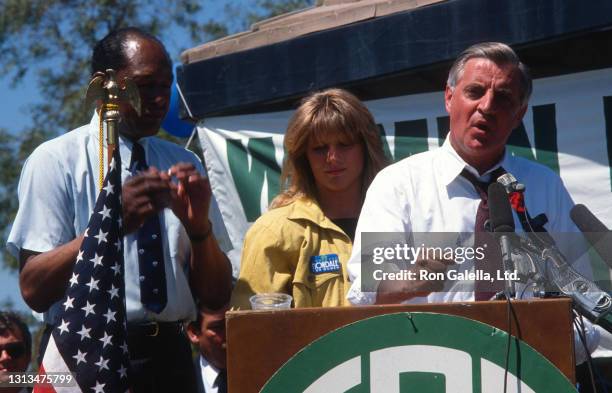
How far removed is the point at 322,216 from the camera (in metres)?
4.31

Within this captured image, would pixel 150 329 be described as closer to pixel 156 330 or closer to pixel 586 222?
pixel 156 330

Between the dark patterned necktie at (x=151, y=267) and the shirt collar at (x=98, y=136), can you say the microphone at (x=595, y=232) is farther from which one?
the shirt collar at (x=98, y=136)

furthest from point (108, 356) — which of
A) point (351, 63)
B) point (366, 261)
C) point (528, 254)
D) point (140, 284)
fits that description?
point (351, 63)

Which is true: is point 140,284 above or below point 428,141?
below

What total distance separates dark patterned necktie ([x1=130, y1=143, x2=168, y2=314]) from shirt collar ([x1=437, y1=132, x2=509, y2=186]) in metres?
0.99

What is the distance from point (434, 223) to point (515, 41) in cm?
162

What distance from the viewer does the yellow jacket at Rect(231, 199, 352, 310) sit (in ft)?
13.5

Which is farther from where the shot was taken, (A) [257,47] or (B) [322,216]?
(A) [257,47]

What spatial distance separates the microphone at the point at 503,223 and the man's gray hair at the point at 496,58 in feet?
2.69

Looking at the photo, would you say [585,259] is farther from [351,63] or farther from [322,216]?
[351,63]

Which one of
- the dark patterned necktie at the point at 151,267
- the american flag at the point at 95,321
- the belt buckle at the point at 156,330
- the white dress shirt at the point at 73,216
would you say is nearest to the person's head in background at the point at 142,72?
the white dress shirt at the point at 73,216

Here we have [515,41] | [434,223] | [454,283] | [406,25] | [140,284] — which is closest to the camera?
[454,283]

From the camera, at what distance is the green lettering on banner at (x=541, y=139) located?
17.2ft

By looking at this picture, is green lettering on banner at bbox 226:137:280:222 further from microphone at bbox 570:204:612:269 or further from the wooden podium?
the wooden podium
